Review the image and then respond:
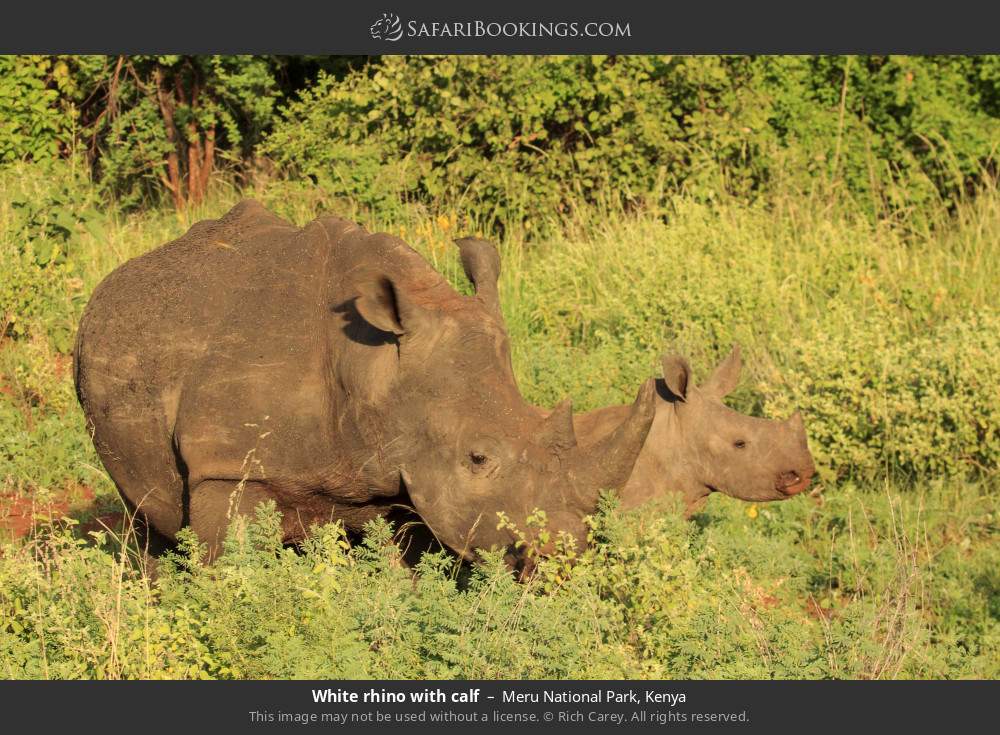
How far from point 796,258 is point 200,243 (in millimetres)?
5565

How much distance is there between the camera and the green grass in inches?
213

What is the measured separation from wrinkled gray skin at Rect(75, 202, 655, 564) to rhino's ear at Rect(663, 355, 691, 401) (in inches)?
39.8

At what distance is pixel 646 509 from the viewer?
631 centimetres

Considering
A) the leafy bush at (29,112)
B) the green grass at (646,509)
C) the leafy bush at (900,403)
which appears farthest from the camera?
the leafy bush at (29,112)

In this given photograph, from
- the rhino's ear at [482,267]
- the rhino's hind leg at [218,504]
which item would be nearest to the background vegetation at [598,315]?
the rhino's hind leg at [218,504]

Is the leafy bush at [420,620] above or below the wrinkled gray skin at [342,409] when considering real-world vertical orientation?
below

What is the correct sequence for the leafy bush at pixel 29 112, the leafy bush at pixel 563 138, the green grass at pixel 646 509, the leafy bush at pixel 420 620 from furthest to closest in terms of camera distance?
the leafy bush at pixel 29 112 → the leafy bush at pixel 563 138 → the green grass at pixel 646 509 → the leafy bush at pixel 420 620

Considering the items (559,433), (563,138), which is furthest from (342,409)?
(563,138)

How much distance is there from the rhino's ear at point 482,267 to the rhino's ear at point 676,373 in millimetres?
1031

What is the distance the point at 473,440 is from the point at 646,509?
1063 millimetres

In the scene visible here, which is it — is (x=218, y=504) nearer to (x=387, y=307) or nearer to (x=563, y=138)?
(x=387, y=307)

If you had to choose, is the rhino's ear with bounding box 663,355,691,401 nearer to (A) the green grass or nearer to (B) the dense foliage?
(A) the green grass

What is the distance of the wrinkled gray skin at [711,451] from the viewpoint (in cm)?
680

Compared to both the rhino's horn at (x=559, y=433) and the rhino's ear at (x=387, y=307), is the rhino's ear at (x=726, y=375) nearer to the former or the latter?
the rhino's horn at (x=559, y=433)
